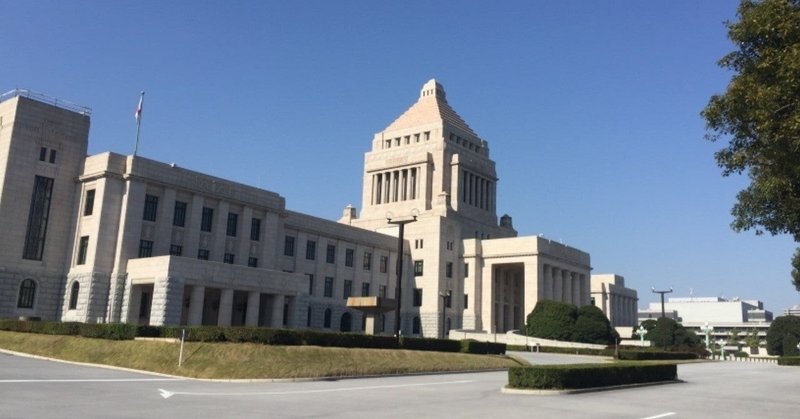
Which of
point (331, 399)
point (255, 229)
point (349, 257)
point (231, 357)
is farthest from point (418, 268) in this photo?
point (331, 399)

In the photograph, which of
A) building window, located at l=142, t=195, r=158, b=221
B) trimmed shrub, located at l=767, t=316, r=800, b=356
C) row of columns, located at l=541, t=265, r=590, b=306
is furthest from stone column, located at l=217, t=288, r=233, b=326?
trimmed shrub, located at l=767, t=316, r=800, b=356

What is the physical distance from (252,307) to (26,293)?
52.9 ft

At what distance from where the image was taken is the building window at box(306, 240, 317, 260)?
→ 67.4 meters

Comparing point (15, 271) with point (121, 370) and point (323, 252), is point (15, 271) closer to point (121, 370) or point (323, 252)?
point (121, 370)

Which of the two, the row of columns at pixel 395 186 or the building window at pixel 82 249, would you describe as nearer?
the building window at pixel 82 249

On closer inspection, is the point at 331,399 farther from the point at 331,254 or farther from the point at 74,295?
the point at 331,254

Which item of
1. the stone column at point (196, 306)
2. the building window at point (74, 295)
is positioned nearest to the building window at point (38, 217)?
the building window at point (74, 295)

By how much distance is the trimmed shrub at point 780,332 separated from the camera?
95.1 meters

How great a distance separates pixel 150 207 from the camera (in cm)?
5138

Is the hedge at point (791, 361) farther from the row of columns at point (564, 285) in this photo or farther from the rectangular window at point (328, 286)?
the rectangular window at point (328, 286)

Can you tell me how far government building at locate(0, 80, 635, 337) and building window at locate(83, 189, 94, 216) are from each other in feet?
0.32

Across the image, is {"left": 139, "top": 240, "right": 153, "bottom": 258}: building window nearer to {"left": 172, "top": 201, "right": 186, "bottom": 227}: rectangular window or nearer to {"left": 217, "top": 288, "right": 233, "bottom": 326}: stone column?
{"left": 172, "top": 201, "right": 186, "bottom": 227}: rectangular window

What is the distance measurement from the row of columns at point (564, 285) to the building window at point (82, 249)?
52156mm

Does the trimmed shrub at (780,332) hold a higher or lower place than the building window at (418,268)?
lower
